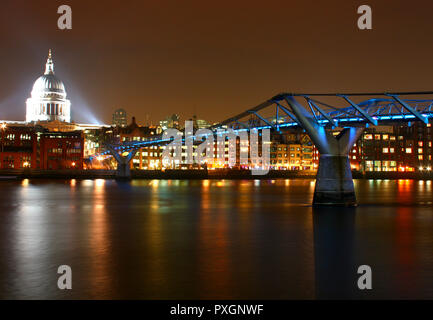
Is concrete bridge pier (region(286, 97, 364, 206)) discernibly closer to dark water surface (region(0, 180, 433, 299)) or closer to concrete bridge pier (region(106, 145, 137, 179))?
dark water surface (region(0, 180, 433, 299))

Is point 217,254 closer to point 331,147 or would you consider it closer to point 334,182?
point 331,147

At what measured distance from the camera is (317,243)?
102ft

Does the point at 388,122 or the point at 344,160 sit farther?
the point at 388,122

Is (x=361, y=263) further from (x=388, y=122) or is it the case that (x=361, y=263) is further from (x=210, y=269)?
(x=388, y=122)

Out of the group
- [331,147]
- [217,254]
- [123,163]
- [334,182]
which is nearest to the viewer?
[217,254]

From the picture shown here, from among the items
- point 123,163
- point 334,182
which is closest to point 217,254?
point 334,182

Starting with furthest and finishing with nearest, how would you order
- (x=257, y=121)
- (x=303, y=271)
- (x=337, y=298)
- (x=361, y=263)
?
(x=257, y=121)
(x=361, y=263)
(x=303, y=271)
(x=337, y=298)

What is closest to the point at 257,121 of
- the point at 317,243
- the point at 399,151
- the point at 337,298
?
the point at 317,243

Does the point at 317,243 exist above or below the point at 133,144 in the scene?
below

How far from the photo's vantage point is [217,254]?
27234 mm

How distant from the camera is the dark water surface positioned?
19625 mm

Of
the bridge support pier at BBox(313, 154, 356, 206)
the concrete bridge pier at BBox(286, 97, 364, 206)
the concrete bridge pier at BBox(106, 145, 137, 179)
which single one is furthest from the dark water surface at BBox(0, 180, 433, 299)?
the concrete bridge pier at BBox(106, 145, 137, 179)

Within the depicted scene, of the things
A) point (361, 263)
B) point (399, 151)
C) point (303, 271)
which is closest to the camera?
point (303, 271)

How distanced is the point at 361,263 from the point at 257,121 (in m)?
55.1
